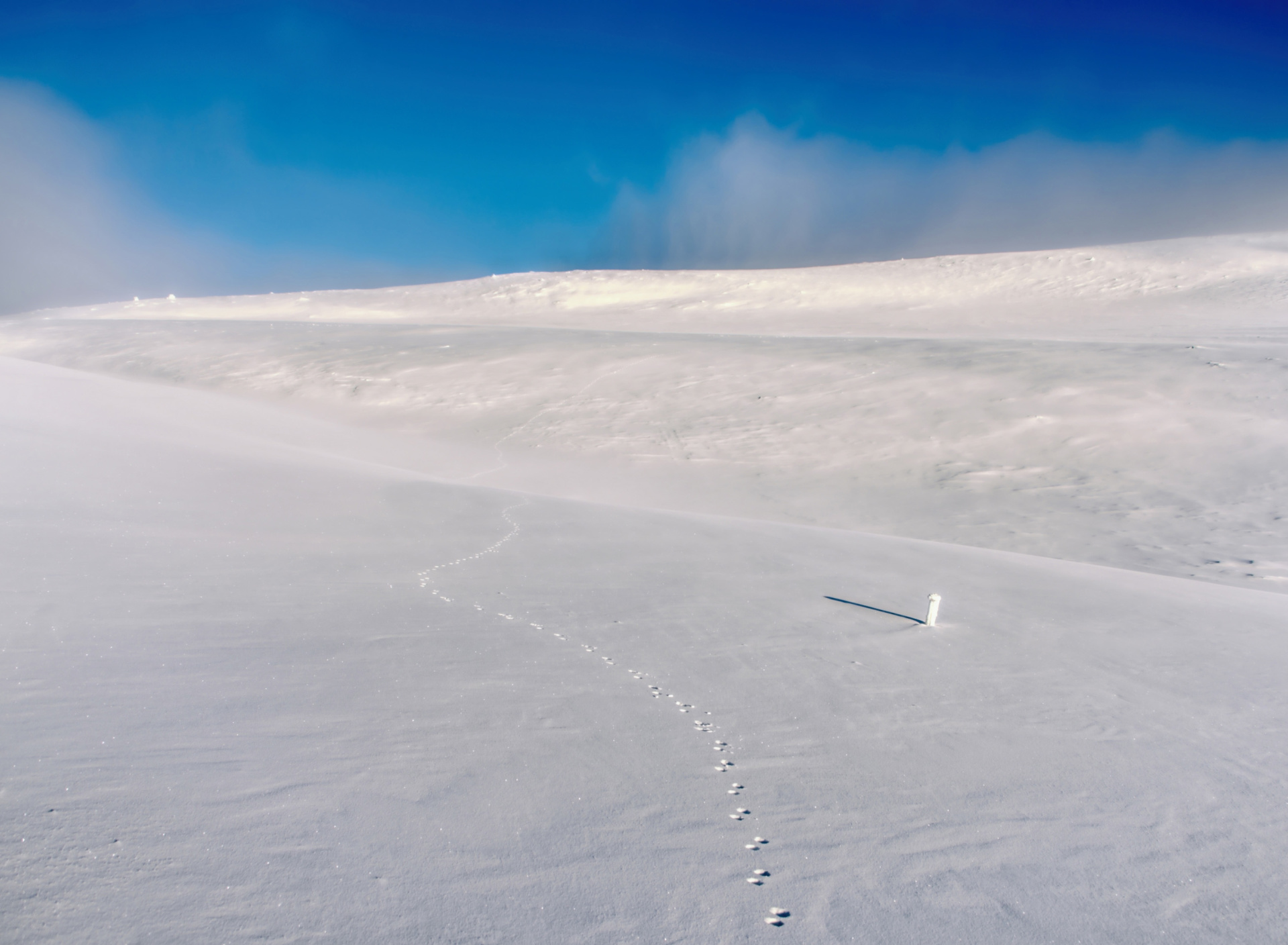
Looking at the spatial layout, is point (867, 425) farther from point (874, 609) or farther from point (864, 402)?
point (874, 609)

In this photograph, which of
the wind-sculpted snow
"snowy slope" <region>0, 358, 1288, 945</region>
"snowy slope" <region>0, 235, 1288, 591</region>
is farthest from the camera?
"snowy slope" <region>0, 235, 1288, 591</region>

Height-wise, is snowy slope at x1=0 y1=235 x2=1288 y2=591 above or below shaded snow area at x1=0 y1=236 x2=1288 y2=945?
above

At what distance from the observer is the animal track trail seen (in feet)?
7.89

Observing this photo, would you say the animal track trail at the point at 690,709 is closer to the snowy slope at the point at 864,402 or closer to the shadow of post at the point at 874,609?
the shadow of post at the point at 874,609

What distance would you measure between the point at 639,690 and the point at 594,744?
0.63m

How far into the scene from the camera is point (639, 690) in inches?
150

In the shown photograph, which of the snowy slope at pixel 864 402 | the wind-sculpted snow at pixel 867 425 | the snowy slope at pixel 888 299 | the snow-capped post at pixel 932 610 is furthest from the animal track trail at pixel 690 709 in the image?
the snowy slope at pixel 888 299

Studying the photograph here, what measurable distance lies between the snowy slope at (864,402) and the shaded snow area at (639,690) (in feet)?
0.46

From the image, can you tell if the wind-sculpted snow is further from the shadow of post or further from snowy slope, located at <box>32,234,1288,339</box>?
snowy slope, located at <box>32,234,1288,339</box>

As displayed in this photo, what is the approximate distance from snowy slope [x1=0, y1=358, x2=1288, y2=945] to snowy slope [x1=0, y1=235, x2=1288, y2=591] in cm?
391

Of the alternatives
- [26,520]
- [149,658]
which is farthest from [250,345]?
[149,658]

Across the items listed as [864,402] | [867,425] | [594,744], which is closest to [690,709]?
[594,744]

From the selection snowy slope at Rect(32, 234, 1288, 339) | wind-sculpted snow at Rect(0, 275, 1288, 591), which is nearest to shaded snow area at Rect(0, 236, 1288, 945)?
wind-sculpted snow at Rect(0, 275, 1288, 591)

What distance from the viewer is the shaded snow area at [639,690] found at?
7.50 ft
